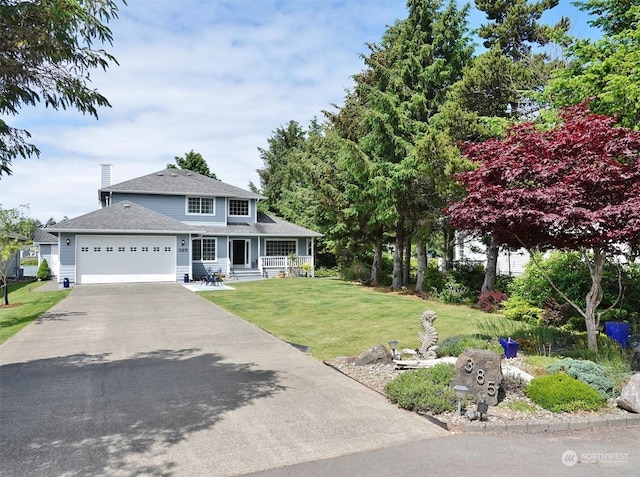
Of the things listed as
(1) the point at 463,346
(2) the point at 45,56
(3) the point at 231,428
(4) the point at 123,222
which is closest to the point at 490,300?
(1) the point at 463,346

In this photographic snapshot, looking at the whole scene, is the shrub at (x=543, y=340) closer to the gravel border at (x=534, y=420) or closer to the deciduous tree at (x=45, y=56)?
the gravel border at (x=534, y=420)

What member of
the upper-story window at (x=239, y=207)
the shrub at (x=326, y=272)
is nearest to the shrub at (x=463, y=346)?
the shrub at (x=326, y=272)

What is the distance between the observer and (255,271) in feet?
90.5

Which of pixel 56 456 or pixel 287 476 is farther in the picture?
pixel 56 456

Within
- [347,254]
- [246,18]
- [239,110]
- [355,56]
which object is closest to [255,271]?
[347,254]

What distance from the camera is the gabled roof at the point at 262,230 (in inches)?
1049

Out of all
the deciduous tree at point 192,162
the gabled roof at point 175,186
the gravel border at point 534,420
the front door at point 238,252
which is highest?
the deciduous tree at point 192,162

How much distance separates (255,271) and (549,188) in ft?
72.7

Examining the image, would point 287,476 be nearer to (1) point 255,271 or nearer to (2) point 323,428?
(2) point 323,428

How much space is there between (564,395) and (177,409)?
16.5 feet

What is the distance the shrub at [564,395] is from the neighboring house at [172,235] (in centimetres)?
2094

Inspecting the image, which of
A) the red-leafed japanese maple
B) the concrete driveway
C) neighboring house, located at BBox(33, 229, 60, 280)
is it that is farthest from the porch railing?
the red-leafed japanese maple

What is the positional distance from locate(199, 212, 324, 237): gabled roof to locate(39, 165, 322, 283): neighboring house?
0.06m

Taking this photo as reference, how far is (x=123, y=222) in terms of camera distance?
2316 centimetres
